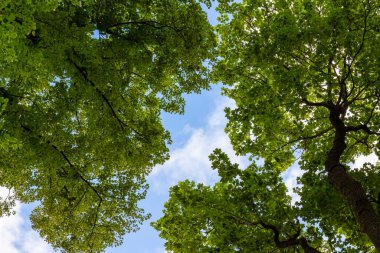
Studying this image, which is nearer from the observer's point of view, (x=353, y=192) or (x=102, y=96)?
(x=353, y=192)

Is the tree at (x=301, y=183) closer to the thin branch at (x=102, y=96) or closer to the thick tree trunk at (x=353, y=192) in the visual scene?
the thick tree trunk at (x=353, y=192)

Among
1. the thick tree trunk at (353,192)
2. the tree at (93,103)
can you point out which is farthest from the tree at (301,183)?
the tree at (93,103)

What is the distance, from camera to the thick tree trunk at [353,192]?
6.99 metres

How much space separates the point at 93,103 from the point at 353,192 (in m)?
7.57

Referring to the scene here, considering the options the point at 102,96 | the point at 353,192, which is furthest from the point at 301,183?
the point at 102,96

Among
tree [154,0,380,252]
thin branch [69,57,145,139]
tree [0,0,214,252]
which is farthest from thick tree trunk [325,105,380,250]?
thin branch [69,57,145,139]

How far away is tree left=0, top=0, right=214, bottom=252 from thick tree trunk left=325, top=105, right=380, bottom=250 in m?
5.19

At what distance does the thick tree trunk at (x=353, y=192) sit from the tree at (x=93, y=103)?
5190 millimetres

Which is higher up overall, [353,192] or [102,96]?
[102,96]

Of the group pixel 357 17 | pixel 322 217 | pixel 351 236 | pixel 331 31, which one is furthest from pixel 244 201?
pixel 357 17

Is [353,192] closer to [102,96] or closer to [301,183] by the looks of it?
[301,183]

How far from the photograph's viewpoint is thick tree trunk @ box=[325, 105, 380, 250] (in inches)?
275

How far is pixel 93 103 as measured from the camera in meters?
10.3

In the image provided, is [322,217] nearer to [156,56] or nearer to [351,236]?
[351,236]
